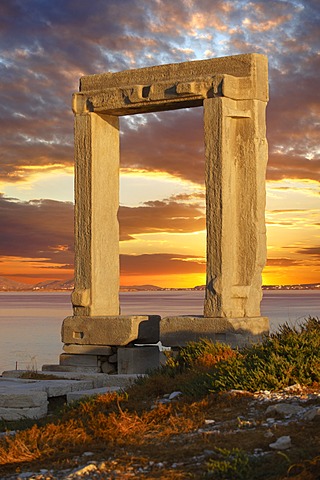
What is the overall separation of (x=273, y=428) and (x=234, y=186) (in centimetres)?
648

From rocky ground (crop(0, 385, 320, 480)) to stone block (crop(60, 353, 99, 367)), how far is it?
608 centimetres

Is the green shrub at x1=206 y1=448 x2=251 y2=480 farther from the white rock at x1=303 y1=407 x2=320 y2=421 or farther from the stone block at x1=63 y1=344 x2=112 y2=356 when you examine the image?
the stone block at x1=63 y1=344 x2=112 y2=356

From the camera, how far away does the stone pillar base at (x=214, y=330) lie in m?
12.8

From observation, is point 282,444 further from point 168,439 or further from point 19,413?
point 19,413

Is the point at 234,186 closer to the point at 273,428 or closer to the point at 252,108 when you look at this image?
the point at 252,108

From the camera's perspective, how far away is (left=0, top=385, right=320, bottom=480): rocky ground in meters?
6.45

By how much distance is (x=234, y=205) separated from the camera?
1341cm

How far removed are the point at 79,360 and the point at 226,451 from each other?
7.97 meters

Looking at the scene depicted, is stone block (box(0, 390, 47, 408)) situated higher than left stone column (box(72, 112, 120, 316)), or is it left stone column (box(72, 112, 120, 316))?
left stone column (box(72, 112, 120, 316))

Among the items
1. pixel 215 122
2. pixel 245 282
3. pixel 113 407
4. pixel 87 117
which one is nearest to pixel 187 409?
pixel 113 407

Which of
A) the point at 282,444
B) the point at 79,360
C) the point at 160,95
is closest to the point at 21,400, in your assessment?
the point at 79,360

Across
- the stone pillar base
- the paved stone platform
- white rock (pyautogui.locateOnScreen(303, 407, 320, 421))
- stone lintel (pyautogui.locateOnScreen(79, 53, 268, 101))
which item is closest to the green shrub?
white rock (pyautogui.locateOnScreen(303, 407, 320, 421))

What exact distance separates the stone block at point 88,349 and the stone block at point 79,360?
0.08 meters

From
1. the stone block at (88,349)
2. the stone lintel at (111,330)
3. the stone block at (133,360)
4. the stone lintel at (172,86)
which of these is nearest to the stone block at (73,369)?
the stone block at (88,349)
